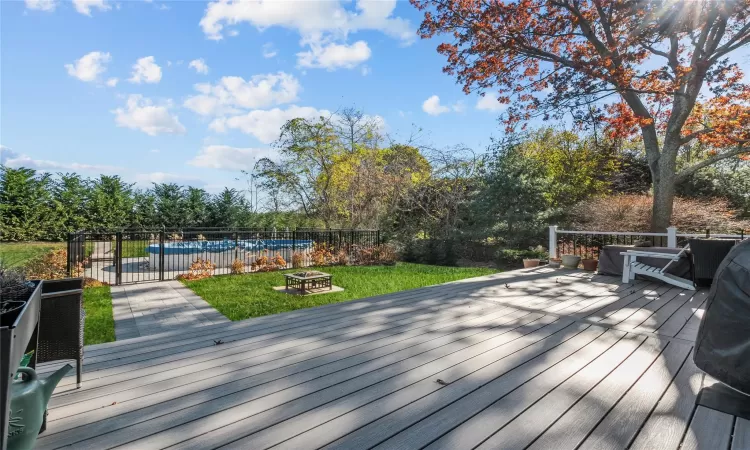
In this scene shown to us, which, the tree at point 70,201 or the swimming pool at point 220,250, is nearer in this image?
the swimming pool at point 220,250

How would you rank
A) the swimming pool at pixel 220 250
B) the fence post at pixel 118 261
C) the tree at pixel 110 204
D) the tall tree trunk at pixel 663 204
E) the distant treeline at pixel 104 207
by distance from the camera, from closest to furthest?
the fence post at pixel 118 261 < the tall tree trunk at pixel 663 204 < the swimming pool at pixel 220 250 < the distant treeline at pixel 104 207 < the tree at pixel 110 204

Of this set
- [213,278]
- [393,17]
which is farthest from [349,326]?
[393,17]

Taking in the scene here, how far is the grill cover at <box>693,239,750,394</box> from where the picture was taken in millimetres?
1631

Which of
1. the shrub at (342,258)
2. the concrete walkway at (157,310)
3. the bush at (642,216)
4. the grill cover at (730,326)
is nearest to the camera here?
the grill cover at (730,326)

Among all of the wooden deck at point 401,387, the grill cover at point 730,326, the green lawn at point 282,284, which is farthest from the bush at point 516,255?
the grill cover at point 730,326

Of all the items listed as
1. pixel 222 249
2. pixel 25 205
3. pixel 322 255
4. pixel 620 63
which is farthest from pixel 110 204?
pixel 620 63

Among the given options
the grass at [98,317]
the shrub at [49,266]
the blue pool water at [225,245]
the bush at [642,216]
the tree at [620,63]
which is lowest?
the grass at [98,317]

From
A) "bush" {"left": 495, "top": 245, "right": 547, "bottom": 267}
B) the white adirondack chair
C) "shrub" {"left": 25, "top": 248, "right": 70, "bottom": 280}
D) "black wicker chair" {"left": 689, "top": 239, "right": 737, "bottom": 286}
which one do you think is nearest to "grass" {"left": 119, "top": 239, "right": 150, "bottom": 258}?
"shrub" {"left": 25, "top": 248, "right": 70, "bottom": 280}

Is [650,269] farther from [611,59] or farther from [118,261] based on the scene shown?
[118,261]

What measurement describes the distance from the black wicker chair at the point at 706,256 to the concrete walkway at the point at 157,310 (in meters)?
5.80

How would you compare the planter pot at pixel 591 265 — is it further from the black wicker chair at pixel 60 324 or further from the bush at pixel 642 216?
the black wicker chair at pixel 60 324

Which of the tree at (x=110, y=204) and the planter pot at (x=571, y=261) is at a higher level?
the tree at (x=110, y=204)

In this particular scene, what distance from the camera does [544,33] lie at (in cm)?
794

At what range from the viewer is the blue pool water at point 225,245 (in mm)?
8812
